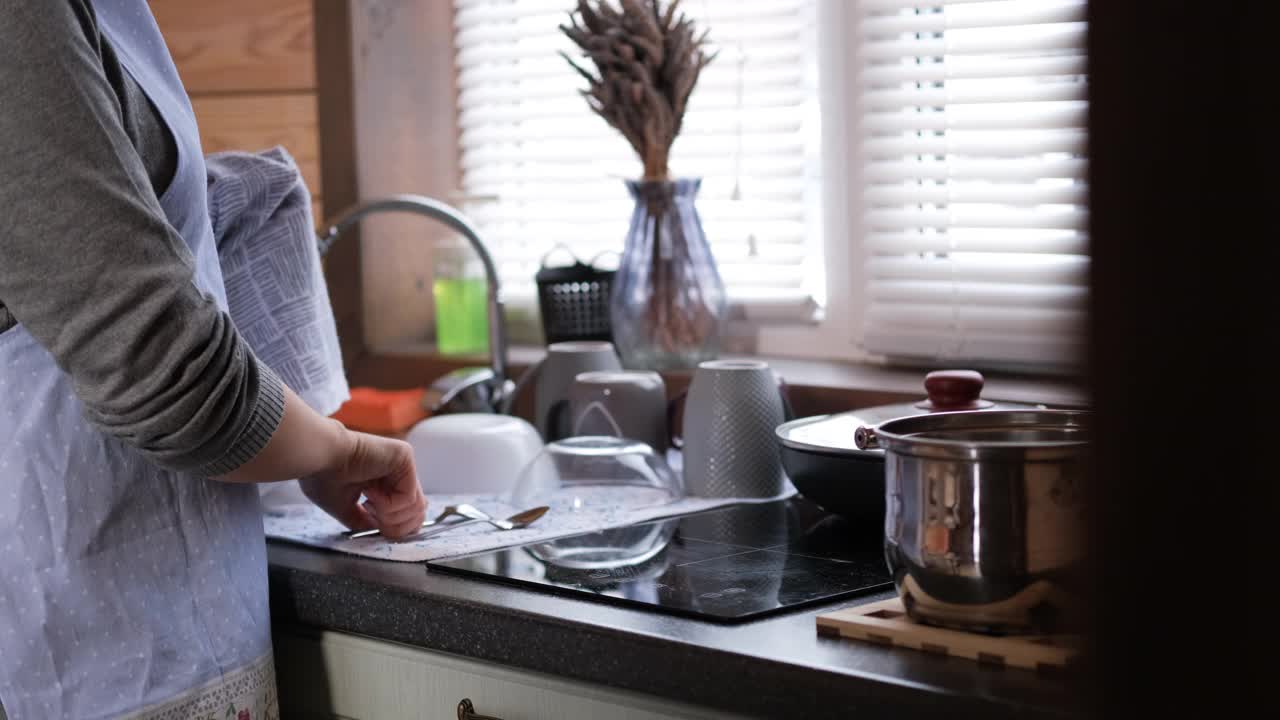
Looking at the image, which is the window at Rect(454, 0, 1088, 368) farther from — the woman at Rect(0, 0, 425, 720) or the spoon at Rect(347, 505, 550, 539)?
the woman at Rect(0, 0, 425, 720)

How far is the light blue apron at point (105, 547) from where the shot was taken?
99cm

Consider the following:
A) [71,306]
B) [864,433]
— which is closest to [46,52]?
[71,306]

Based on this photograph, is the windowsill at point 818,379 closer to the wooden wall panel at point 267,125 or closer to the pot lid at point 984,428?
the wooden wall panel at point 267,125

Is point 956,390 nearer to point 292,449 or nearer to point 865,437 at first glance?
point 865,437

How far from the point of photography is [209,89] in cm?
235

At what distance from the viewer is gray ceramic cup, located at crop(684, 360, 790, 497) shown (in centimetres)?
146

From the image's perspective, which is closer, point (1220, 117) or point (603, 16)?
point (1220, 117)

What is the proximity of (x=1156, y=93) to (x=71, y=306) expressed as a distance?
32.0 inches

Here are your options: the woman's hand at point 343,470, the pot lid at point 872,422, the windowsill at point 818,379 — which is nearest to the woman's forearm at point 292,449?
the woman's hand at point 343,470

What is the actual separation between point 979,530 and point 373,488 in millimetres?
627

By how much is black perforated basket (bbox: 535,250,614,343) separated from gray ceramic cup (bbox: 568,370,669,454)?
0.32 meters

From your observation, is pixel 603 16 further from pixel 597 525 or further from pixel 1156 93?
pixel 1156 93

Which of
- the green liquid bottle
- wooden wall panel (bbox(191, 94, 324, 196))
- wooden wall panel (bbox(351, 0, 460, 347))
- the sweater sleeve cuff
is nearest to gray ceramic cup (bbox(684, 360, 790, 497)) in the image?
the sweater sleeve cuff

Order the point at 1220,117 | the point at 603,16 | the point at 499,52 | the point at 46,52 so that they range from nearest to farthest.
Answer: the point at 1220,117
the point at 46,52
the point at 603,16
the point at 499,52
